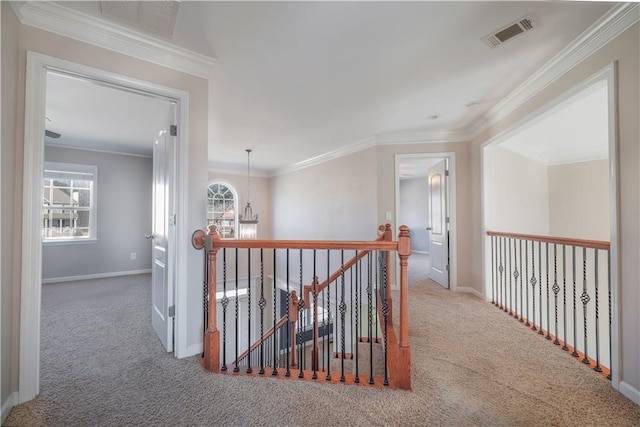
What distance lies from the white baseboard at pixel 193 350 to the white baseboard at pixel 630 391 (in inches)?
109

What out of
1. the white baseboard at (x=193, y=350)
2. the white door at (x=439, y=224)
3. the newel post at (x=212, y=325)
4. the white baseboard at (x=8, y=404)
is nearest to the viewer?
the white baseboard at (x=8, y=404)

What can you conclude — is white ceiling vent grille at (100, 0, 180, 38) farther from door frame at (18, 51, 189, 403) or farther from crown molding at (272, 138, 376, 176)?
crown molding at (272, 138, 376, 176)

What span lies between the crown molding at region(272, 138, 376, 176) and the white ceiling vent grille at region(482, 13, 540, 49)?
2253 millimetres

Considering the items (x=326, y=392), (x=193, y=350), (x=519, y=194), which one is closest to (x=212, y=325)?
(x=193, y=350)

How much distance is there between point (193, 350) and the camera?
1.98 m

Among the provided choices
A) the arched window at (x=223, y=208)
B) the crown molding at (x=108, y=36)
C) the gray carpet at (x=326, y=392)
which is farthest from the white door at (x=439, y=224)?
the arched window at (x=223, y=208)

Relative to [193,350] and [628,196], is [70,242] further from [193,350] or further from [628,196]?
[628,196]

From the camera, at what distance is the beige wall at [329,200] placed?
13.9ft

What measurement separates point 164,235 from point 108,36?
1412 millimetres

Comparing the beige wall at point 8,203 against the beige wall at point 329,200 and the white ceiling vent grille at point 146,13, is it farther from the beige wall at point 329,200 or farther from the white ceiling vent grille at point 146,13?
the beige wall at point 329,200

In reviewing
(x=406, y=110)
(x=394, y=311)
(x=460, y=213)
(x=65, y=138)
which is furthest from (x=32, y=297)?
(x=460, y=213)

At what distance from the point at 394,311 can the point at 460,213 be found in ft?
A: 5.72

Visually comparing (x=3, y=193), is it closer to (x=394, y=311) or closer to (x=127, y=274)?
(x=394, y=311)

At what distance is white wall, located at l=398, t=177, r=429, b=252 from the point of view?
7805 millimetres
